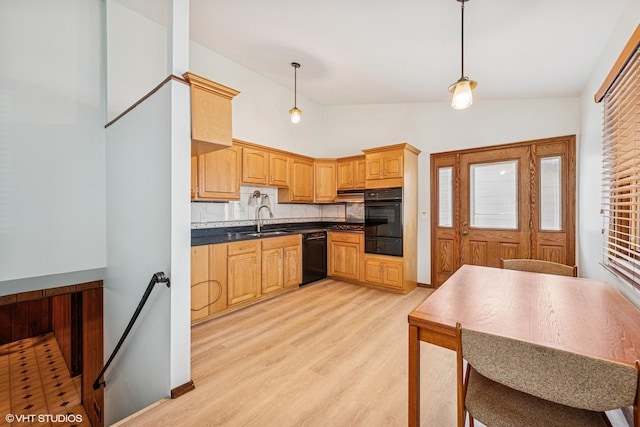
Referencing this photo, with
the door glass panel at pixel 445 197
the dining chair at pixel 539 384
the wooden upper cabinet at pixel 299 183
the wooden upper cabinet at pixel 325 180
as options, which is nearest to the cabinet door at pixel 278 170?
the wooden upper cabinet at pixel 299 183

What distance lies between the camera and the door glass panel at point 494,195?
3654 millimetres

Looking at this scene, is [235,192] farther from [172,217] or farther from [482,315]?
[482,315]

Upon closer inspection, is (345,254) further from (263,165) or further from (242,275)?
(263,165)

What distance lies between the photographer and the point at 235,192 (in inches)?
141

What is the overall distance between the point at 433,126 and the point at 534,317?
11.9ft

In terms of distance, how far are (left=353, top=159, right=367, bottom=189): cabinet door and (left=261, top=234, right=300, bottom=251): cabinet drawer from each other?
1.38 m

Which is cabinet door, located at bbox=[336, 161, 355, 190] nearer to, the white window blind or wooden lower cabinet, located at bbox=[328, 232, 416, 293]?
wooden lower cabinet, located at bbox=[328, 232, 416, 293]

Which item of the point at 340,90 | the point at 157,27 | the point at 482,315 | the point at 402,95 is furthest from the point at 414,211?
the point at 157,27

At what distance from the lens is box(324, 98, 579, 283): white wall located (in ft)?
11.1

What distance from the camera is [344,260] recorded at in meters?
4.58

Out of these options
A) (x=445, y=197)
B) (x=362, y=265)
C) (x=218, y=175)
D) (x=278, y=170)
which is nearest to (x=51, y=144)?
(x=218, y=175)

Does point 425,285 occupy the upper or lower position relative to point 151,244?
lower

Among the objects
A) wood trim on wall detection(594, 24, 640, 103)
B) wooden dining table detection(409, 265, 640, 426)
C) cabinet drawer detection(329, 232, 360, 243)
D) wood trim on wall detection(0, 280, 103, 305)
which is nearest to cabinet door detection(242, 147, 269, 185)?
cabinet drawer detection(329, 232, 360, 243)

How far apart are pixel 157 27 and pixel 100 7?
0.52 m
